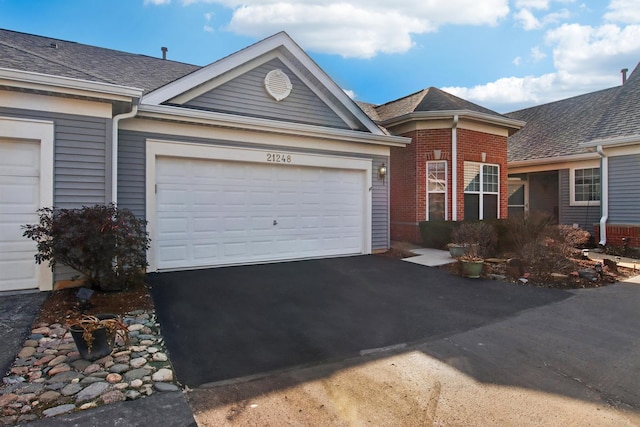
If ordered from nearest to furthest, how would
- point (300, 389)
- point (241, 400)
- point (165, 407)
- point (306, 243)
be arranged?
point (165, 407) → point (241, 400) → point (300, 389) → point (306, 243)

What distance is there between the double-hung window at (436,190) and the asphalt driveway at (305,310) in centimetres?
384

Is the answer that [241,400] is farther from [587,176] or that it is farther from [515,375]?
[587,176]

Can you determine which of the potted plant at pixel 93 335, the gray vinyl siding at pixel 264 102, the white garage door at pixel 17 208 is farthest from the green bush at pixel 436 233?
the white garage door at pixel 17 208

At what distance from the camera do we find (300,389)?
3.23m

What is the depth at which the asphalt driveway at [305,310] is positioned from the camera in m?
3.95

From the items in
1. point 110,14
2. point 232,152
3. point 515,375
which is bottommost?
point 515,375

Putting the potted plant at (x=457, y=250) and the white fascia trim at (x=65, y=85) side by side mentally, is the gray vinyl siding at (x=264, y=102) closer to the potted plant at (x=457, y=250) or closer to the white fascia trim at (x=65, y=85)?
the white fascia trim at (x=65, y=85)

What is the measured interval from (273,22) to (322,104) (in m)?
3.77

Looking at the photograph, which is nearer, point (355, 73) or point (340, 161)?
point (340, 161)

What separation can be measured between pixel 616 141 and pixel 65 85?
562 inches

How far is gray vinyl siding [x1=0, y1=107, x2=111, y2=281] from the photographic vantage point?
6133 mm

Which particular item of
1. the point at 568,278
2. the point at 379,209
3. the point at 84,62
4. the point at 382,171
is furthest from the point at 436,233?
the point at 84,62

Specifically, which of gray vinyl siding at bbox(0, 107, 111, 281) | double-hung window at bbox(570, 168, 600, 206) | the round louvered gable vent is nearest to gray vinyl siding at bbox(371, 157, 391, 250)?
the round louvered gable vent

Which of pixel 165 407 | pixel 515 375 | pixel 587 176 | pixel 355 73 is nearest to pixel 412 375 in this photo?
pixel 515 375
